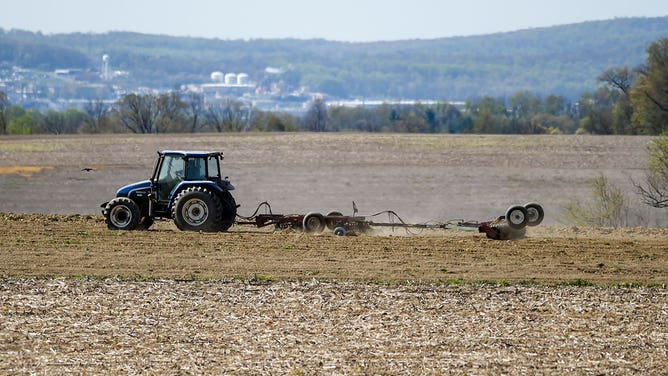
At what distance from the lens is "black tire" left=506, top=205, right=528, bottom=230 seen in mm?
23078

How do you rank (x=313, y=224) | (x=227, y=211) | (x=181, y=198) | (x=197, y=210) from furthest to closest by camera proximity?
1. (x=313, y=224)
2. (x=227, y=211)
3. (x=197, y=210)
4. (x=181, y=198)

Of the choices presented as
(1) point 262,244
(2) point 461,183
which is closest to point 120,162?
(2) point 461,183

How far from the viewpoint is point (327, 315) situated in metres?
15.0

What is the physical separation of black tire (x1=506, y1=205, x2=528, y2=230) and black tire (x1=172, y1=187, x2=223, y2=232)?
6134mm

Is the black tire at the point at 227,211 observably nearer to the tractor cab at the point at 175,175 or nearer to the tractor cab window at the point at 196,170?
the tractor cab at the point at 175,175

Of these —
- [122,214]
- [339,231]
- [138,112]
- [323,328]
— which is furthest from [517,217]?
[138,112]

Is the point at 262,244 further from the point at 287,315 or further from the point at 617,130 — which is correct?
the point at 617,130

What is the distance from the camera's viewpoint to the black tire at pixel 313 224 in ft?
75.2

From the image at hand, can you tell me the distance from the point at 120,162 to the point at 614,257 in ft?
94.9

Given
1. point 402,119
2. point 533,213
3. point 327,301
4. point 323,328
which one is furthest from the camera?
point 402,119

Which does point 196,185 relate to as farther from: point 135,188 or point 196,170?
point 135,188

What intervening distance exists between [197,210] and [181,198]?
18.4 inches

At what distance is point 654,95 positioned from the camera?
205 ft

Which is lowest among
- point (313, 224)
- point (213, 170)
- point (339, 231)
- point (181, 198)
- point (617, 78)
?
point (339, 231)
